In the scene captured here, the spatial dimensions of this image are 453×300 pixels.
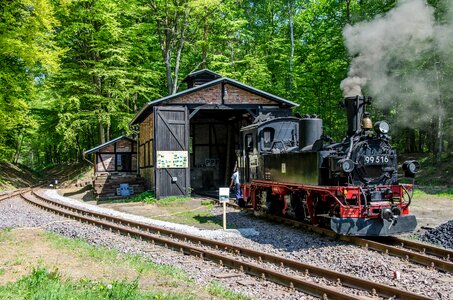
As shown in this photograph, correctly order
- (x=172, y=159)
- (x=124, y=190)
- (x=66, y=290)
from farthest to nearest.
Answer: (x=124, y=190), (x=172, y=159), (x=66, y=290)

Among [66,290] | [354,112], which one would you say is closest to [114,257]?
[66,290]

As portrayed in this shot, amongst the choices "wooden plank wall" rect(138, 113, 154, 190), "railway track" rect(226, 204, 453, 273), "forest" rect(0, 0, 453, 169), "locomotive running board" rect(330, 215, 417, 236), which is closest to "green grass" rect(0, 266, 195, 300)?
"railway track" rect(226, 204, 453, 273)

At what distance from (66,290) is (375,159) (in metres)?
7.50

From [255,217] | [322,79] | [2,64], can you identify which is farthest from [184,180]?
[322,79]

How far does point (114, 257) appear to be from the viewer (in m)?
8.67

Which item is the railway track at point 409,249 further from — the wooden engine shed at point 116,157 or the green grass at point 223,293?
the wooden engine shed at point 116,157

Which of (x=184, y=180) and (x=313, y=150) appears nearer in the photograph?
(x=313, y=150)

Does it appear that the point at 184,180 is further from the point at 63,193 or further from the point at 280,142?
the point at 63,193

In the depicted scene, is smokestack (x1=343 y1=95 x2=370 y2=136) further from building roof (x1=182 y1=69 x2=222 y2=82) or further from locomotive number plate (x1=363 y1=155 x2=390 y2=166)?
building roof (x1=182 y1=69 x2=222 y2=82)

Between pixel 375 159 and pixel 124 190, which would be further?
pixel 124 190

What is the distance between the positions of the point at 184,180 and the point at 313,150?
11.2 metres

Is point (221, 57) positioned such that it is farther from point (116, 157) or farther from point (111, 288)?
point (111, 288)

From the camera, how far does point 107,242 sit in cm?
1073

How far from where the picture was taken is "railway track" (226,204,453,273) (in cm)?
780
